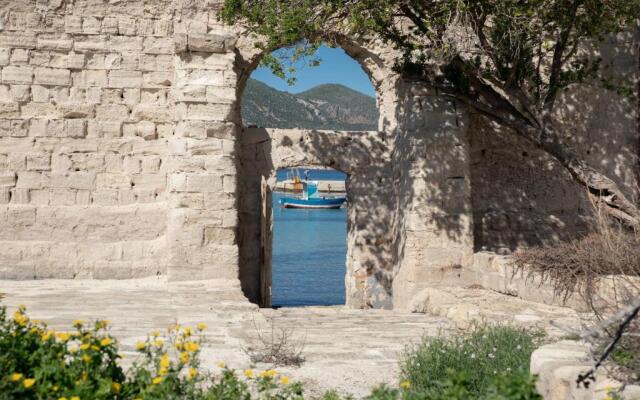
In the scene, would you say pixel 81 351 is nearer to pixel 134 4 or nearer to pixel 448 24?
pixel 448 24

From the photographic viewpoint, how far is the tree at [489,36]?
752 cm

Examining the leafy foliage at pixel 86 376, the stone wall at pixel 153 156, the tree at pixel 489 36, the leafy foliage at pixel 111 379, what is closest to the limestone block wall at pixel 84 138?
the stone wall at pixel 153 156

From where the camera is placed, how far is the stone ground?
4562 millimetres

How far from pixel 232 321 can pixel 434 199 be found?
3685mm

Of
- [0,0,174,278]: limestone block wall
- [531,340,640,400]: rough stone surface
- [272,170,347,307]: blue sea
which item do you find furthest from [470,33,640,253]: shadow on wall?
[531,340,640,400]: rough stone surface

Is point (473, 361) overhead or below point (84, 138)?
below

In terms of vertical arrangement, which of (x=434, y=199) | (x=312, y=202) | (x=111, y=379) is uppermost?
(x=312, y=202)

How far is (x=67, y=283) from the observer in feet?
26.5

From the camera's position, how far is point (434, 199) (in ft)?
28.4

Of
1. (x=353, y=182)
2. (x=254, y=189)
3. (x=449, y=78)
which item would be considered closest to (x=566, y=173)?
(x=449, y=78)

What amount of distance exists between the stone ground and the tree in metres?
2.06

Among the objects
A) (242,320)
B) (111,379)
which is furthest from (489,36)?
(111,379)

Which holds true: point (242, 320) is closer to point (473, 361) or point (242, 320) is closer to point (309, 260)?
point (473, 361)

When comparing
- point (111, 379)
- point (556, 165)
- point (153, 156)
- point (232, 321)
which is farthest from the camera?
point (556, 165)
